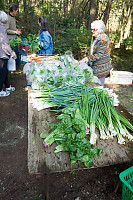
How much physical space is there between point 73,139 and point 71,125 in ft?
0.50

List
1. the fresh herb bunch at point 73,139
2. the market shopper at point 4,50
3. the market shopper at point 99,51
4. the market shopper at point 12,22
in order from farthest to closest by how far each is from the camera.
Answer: the market shopper at point 12,22
the market shopper at point 4,50
the market shopper at point 99,51
the fresh herb bunch at point 73,139

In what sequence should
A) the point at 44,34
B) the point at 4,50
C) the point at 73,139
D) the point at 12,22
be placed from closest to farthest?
the point at 73,139
the point at 4,50
the point at 44,34
the point at 12,22

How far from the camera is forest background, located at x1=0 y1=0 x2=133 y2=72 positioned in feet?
21.6

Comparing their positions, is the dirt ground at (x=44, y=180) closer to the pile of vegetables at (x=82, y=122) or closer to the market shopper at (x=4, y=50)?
the pile of vegetables at (x=82, y=122)

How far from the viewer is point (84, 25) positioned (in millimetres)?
8430

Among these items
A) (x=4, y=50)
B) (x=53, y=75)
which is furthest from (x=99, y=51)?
(x=4, y=50)

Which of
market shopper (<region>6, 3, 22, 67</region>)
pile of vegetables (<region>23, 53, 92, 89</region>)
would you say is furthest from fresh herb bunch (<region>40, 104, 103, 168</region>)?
market shopper (<region>6, 3, 22, 67</region>)

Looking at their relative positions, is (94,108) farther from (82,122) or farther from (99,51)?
(99,51)

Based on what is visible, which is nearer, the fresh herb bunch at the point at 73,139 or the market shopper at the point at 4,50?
the fresh herb bunch at the point at 73,139

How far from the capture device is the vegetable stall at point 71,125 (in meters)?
1.41

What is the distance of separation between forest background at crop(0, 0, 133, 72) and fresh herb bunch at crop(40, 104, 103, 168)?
17.3 ft

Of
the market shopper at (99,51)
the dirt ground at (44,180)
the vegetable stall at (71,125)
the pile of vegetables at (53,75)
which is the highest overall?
the market shopper at (99,51)

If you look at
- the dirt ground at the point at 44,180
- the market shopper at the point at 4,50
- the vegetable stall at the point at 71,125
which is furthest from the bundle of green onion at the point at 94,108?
the market shopper at the point at 4,50

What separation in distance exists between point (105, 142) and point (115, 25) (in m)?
10.5
